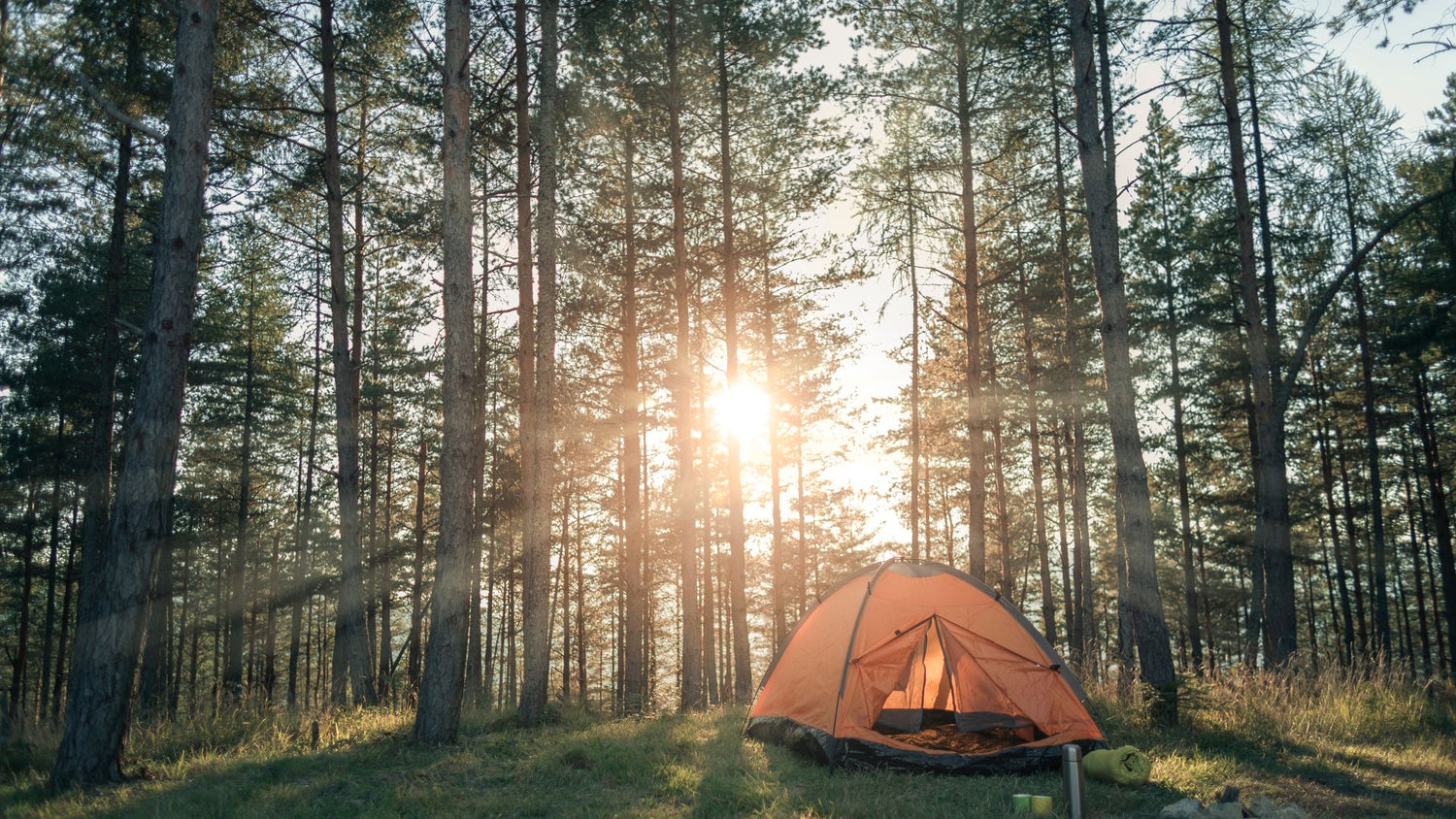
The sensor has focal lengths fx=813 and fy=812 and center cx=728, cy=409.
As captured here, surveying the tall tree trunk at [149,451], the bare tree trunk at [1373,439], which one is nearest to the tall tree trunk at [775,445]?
the tall tree trunk at [149,451]

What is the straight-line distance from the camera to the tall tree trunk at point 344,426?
1193 centimetres

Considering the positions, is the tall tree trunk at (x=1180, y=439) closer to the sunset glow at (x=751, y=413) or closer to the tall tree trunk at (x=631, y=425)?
the sunset glow at (x=751, y=413)

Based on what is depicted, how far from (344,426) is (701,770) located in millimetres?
7930

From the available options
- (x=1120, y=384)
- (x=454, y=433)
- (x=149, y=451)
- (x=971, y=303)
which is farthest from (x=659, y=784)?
(x=971, y=303)

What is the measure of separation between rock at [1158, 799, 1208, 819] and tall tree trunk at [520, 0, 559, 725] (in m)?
7.39

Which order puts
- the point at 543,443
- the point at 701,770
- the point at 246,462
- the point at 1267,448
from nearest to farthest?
the point at 701,770
the point at 543,443
the point at 1267,448
the point at 246,462

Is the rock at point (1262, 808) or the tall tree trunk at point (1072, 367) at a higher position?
the tall tree trunk at point (1072, 367)

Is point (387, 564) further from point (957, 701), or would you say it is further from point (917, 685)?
point (957, 701)

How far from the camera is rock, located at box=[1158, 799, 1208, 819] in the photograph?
5160 mm

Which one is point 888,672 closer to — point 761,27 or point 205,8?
point 205,8

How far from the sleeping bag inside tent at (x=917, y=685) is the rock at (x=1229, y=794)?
1.65 metres

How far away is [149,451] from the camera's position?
6867 mm

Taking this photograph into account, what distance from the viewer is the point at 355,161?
1340cm

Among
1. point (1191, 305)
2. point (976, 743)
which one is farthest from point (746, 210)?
point (1191, 305)
